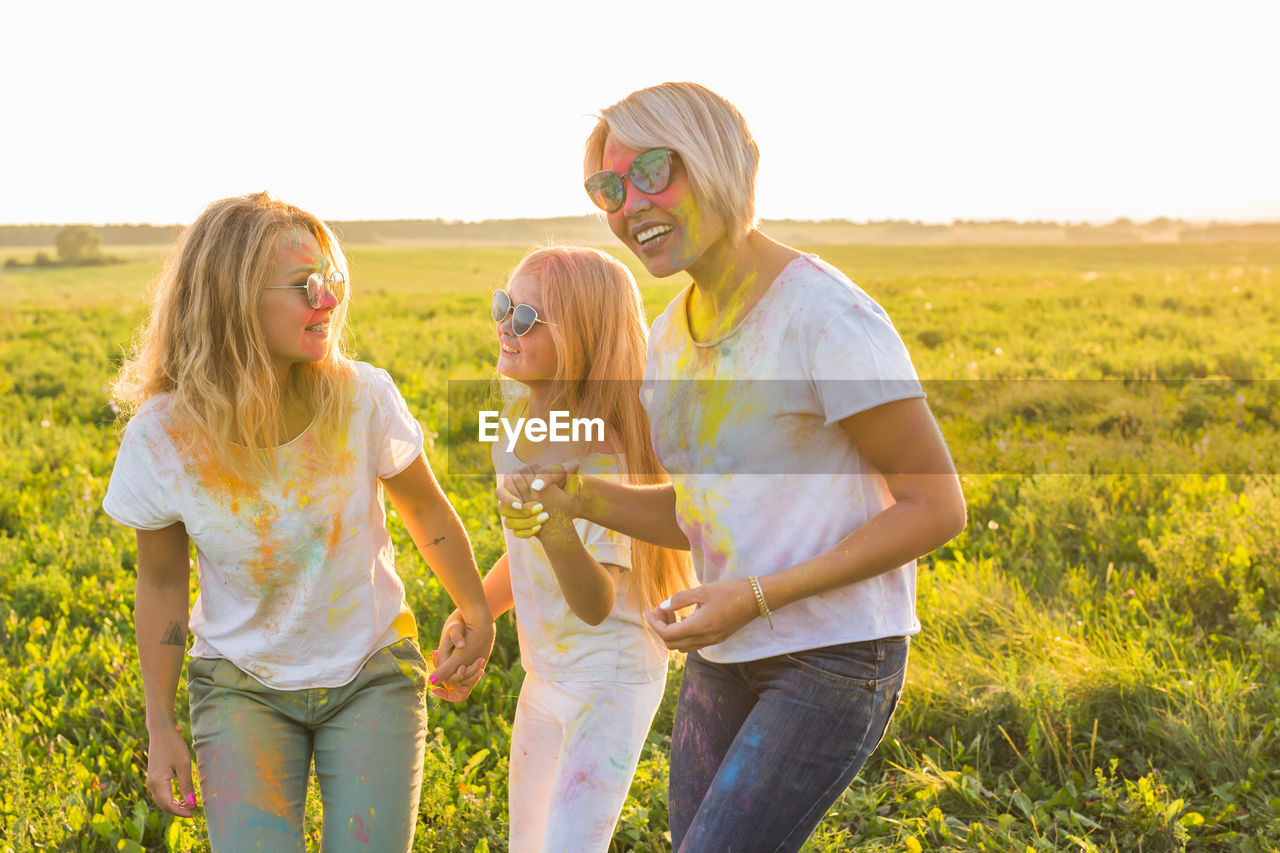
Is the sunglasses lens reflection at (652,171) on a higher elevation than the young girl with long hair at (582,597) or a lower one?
higher

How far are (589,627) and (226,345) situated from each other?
4.23 feet

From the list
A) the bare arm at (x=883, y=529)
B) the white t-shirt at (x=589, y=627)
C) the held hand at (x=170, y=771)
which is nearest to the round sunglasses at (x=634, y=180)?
the bare arm at (x=883, y=529)

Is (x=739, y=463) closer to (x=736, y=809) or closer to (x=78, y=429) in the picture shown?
(x=736, y=809)

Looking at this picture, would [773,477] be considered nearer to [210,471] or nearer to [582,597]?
[582,597]

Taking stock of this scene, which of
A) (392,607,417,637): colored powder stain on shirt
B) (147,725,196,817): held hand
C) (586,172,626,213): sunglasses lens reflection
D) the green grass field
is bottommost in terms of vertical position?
the green grass field

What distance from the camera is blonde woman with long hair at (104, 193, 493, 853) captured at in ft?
8.96

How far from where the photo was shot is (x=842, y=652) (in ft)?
7.44

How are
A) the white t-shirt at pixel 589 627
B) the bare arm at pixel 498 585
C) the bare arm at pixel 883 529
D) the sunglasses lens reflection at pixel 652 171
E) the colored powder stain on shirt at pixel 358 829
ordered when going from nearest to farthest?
the bare arm at pixel 883 529 → the sunglasses lens reflection at pixel 652 171 → the colored powder stain on shirt at pixel 358 829 → the white t-shirt at pixel 589 627 → the bare arm at pixel 498 585

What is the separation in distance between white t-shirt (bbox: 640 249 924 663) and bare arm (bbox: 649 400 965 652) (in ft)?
0.25

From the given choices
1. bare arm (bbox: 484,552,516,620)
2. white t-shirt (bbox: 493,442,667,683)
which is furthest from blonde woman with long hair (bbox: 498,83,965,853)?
bare arm (bbox: 484,552,516,620)

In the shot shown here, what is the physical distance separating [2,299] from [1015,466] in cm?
2488

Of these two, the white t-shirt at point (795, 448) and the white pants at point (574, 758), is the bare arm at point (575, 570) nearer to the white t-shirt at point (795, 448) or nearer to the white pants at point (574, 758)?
the white pants at point (574, 758)

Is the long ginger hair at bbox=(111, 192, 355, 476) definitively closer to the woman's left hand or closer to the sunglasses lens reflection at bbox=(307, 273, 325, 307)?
the sunglasses lens reflection at bbox=(307, 273, 325, 307)

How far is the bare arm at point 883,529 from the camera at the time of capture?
2.12m
